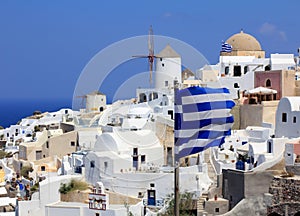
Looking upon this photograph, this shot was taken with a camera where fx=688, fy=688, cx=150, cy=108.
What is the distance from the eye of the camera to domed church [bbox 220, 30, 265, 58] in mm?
33406

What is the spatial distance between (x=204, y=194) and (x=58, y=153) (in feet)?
40.3

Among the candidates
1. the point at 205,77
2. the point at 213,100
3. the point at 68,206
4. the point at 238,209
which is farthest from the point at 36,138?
the point at 213,100

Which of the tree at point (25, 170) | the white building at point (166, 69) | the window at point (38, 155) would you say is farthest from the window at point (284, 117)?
the window at point (38, 155)

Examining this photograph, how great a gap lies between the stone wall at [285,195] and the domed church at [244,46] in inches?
733

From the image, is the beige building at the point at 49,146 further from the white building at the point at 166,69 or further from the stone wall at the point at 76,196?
the stone wall at the point at 76,196

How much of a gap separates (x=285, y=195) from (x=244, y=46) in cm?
1997

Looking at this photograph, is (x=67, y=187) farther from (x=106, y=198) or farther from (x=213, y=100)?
(x=213, y=100)

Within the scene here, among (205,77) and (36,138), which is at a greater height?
(205,77)

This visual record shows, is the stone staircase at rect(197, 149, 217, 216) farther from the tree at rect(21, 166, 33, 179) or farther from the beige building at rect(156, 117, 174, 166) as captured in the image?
the tree at rect(21, 166, 33, 179)

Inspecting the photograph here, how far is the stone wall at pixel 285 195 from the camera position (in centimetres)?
1409

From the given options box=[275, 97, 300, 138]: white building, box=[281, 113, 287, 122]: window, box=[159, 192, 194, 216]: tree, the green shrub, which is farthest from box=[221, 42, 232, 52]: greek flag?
box=[159, 192, 194, 216]: tree

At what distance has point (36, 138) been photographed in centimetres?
3081

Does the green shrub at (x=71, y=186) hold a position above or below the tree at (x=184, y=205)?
above

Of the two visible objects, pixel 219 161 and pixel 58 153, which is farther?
pixel 58 153
